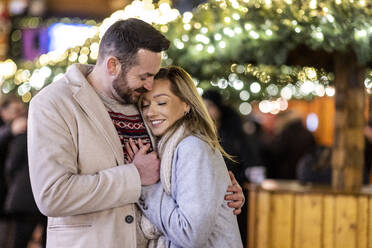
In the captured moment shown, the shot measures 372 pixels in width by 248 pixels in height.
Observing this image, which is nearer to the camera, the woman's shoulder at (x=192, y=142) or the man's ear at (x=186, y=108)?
the woman's shoulder at (x=192, y=142)

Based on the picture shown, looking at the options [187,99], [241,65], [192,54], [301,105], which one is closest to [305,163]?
[241,65]

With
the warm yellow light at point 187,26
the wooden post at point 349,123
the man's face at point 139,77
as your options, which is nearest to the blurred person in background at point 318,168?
the wooden post at point 349,123

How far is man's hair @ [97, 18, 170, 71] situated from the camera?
2.64 meters

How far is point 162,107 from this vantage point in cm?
277

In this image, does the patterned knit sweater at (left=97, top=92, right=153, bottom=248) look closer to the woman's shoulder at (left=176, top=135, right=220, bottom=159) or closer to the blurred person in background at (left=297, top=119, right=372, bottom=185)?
the woman's shoulder at (left=176, top=135, right=220, bottom=159)

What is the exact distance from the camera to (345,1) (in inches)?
157

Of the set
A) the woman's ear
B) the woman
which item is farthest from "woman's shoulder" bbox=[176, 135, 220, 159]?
the woman's ear

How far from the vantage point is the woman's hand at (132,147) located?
2.70m

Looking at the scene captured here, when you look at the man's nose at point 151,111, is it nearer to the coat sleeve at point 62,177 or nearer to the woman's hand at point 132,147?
the woman's hand at point 132,147

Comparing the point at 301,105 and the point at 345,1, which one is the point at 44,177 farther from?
Result: the point at 301,105

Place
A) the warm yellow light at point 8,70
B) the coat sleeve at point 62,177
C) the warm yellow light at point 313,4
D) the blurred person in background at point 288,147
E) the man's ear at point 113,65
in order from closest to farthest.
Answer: the coat sleeve at point 62,177
the man's ear at point 113,65
the warm yellow light at point 313,4
the warm yellow light at point 8,70
the blurred person in background at point 288,147

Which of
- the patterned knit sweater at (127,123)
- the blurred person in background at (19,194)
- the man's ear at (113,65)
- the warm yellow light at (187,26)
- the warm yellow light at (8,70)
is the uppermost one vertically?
the warm yellow light at (187,26)

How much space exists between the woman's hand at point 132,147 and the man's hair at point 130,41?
35cm

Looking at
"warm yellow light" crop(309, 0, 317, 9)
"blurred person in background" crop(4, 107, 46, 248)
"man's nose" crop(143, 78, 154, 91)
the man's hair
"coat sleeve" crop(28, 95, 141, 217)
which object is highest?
"warm yellow light" crop(309, 0, 317, 9)
